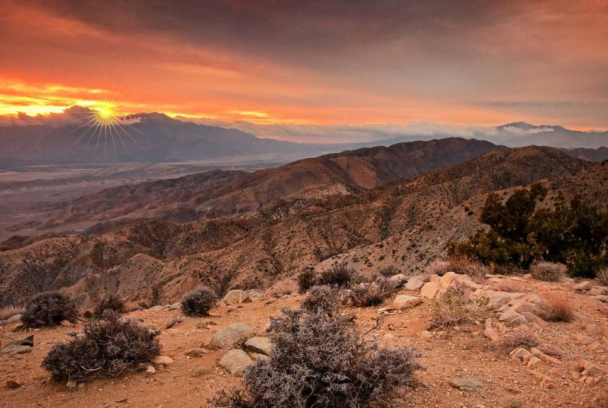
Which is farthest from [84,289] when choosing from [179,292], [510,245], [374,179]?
[374,179]

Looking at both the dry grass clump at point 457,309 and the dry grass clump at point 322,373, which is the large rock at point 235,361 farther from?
the dry grass clump at point 457,309

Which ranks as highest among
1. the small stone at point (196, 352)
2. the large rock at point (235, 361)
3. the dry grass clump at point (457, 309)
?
the dry grass clump at point (457, 309)

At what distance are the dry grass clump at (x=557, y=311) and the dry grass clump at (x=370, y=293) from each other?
359 cm

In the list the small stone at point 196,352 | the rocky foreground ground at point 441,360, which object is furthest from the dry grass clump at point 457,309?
the small stone at point 196,352

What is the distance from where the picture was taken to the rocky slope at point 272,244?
116 ft

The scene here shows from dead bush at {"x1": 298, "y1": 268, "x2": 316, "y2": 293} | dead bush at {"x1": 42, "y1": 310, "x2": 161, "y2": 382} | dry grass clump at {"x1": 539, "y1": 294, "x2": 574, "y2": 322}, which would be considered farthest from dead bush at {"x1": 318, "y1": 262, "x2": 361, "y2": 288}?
dead bush at {"x1": 42, "y1": 310, "x2": 161, "y2": 382}

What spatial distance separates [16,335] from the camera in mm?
8570

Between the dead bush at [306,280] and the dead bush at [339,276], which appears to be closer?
the dead bush at [339,276]

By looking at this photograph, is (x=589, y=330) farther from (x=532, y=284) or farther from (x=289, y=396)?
(x=289, y=396)

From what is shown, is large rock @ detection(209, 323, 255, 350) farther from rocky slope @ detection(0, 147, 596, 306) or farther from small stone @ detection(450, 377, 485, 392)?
rocky slope @ detection(0, 147, 596, 306)

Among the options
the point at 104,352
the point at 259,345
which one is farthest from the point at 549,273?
the point at 104,352

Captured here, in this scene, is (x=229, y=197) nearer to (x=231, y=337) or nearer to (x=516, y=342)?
(x=231, y=337)

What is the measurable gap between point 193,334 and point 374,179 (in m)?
167

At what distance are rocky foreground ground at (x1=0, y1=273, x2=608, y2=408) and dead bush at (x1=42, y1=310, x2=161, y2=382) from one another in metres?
0.17
